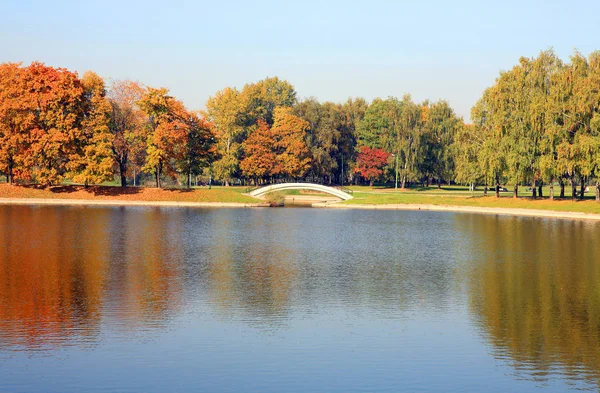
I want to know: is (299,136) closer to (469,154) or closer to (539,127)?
(469,154)

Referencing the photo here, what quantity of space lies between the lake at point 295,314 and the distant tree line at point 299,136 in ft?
104

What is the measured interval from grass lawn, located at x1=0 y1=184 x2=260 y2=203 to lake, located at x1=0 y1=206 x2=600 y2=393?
43.0m

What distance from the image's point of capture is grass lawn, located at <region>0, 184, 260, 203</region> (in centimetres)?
9638

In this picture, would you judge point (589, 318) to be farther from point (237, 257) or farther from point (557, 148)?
point (557, 148)

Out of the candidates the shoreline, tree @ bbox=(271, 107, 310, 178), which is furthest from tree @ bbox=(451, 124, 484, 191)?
tree @ bbox=(271, 107, 310, 178)

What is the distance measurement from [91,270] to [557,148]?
59692 millimetres

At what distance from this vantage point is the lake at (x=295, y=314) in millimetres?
19969

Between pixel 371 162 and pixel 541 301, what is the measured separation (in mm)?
101149

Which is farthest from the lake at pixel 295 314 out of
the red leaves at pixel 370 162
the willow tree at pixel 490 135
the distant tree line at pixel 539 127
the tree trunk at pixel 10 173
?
the red leaves at pixel 370 162

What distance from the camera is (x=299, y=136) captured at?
126m

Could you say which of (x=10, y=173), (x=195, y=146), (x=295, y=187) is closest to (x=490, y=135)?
(x=295, y=187)

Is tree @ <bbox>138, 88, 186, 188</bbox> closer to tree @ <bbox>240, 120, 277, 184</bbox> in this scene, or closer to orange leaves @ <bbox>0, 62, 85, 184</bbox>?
orange leaves @ <bbox>0, 62, 85, 184</bbox>

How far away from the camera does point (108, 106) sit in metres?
98.6

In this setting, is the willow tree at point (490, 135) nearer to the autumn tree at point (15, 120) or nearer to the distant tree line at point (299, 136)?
the distant tree line at point (299, 136)
